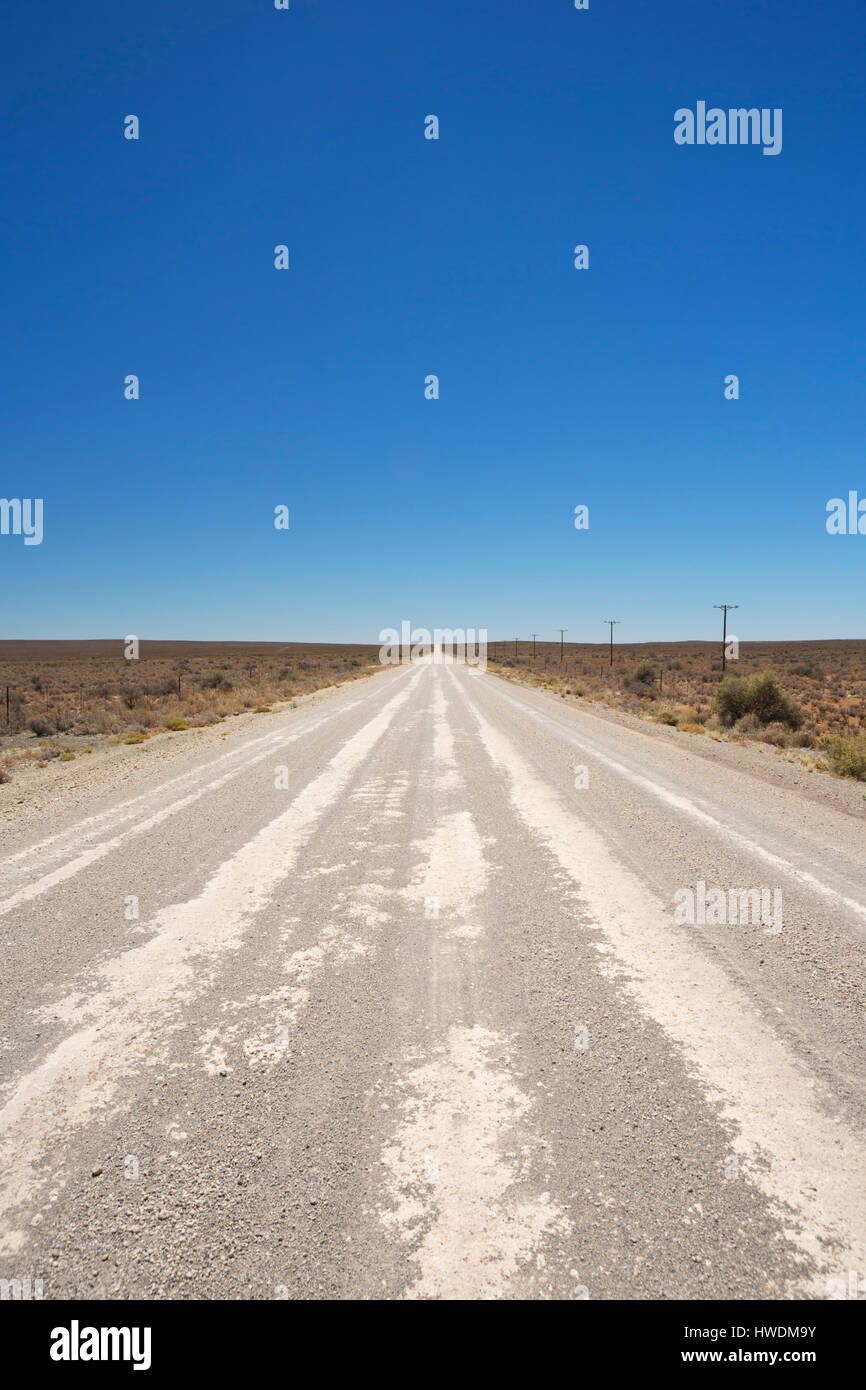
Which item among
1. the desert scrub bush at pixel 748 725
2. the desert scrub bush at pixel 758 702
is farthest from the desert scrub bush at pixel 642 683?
the desert scrub bush at pixel 748 725

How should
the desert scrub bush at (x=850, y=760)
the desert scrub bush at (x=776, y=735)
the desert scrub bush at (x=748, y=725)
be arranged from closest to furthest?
the desert scrub bush at (x=850, y=760) → the desert scrub bush at (x=776, y=735) → the desert scrub bush at (x=748, y=725)

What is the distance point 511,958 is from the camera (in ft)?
13.1

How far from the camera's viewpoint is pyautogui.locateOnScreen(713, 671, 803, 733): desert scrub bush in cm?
1834

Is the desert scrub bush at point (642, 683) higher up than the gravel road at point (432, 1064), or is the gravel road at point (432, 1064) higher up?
the desert scrub bush at point (642, 683)

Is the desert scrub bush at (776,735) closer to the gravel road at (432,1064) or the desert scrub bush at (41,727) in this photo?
the gravel road at (432,1064)

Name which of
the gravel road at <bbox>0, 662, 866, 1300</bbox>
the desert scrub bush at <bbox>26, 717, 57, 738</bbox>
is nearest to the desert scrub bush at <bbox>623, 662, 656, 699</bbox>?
the desert scrub bush at <bbox>26, 717, 57, 738</bbox>

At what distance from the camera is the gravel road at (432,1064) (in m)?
2.06

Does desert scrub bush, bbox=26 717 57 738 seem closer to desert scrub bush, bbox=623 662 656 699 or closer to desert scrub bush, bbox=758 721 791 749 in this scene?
desert scrub bush, bbox=758 721 791 749

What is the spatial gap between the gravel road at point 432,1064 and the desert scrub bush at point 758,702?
42.4ft

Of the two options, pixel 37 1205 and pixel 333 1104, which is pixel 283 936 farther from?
pixel 37 1205

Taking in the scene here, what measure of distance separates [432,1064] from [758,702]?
60.1ft

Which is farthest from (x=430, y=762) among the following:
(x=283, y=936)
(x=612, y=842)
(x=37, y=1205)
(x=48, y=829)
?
(x=37, y=1205)

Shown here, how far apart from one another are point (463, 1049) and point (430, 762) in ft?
24.0

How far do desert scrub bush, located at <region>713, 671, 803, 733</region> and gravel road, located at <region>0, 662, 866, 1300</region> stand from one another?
509 inches
